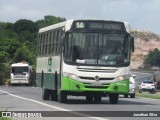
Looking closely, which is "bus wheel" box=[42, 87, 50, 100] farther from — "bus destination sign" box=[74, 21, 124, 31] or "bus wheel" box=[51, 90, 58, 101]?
"bus destination sign" box=[74, 21, 124, 31]

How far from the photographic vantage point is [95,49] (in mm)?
29078

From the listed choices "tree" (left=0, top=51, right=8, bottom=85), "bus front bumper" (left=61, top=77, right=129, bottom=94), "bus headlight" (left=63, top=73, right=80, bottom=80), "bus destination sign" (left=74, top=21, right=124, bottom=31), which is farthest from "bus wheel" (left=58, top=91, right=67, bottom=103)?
"tree" (left=0, top=51, right=8, bottom=85)

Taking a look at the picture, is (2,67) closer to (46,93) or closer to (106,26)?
(46,93)

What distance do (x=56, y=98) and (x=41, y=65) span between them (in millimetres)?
2244

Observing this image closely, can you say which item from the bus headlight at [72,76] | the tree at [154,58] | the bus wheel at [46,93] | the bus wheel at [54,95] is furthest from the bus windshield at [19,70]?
the tree at [154,58]

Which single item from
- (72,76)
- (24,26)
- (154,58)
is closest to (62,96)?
(72,76)

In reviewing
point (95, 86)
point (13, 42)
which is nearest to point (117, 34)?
point (95, 86)

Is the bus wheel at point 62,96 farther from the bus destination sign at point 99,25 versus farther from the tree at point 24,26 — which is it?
the tree at point 24,26

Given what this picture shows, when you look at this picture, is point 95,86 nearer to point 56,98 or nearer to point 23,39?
point 56,98

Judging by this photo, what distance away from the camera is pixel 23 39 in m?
136

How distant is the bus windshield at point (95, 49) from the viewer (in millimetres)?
29047

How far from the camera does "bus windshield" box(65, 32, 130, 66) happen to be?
29.0 meters

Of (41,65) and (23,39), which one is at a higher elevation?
(23,39)

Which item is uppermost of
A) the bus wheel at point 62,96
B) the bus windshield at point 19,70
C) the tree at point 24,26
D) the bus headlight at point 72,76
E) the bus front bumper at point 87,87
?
the tree at point 24,26
